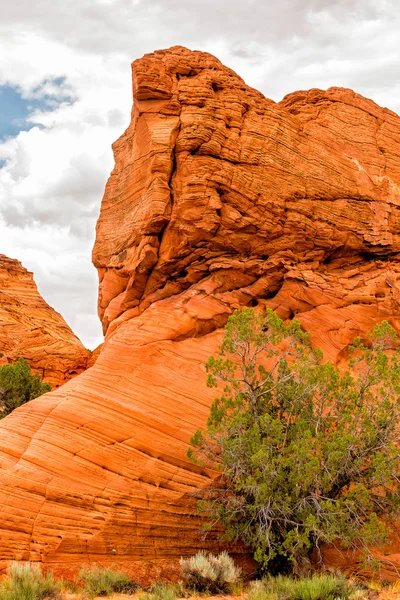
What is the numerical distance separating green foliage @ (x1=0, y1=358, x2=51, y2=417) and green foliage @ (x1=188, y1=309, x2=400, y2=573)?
1762 cm

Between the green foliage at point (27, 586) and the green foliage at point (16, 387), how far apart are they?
18636 mm

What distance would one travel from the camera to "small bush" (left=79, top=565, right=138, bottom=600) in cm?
1274

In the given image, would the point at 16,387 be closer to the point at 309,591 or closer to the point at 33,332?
the point at 33,332

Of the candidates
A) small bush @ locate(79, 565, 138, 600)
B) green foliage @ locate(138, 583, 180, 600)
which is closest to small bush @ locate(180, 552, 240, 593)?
green foliage @ locate(138, 583, 180, 600)

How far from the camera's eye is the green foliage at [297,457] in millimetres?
13906

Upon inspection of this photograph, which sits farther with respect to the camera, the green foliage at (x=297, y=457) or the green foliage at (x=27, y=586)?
the green foliage at (x=297, y=457)

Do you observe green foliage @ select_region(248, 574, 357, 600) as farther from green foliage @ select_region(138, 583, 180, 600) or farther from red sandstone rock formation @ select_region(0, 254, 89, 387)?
red sandstone rock formation @ select_region(0, 254, 89, 387)

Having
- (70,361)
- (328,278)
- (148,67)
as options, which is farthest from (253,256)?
(70,361)

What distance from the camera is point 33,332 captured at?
47.0m

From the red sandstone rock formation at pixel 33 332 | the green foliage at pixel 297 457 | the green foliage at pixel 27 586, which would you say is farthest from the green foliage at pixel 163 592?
the red sandstone rock formation at pixel 33 332

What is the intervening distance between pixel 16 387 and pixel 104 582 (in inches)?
782

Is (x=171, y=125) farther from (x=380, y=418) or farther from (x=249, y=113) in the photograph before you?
(x=380, y=418)

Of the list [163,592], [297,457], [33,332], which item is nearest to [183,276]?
[297,457]

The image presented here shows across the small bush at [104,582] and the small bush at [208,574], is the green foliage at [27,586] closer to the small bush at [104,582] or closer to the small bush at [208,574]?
the small bush at [104,582]
